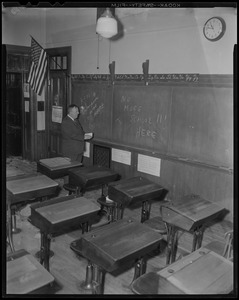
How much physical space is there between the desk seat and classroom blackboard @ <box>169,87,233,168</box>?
3.95 ft

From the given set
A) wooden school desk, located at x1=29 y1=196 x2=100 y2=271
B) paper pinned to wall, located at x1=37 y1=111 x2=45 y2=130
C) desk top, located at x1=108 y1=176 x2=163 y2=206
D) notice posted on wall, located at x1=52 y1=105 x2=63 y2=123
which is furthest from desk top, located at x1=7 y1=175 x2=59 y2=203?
paper pinned to wall, located at x1=37 y1=111 x2=45 y2=130

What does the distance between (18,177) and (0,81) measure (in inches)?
61.8

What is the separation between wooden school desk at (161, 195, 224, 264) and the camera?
2.48 metres

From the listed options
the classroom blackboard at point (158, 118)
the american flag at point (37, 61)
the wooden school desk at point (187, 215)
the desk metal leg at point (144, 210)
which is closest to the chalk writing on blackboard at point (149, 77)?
Result: the classroom blackboard at point (158, 118)

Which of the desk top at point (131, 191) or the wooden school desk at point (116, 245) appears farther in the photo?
the desk top at point (131, 191)

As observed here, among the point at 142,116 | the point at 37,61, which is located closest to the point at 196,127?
the point at 142,116

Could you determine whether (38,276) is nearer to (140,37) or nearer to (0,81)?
(0,81)

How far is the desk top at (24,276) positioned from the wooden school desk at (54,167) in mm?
1710

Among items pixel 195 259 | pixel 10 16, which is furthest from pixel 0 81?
pixel 195 259

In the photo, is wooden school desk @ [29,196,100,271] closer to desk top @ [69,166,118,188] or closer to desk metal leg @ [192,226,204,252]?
desk top @ [69,166,118,188]

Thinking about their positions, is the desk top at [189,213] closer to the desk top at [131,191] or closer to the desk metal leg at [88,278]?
the desk top at [131,191]

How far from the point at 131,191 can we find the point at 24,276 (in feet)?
4.94

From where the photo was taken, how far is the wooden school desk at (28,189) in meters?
2.70

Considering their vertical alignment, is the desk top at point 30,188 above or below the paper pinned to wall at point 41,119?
below
